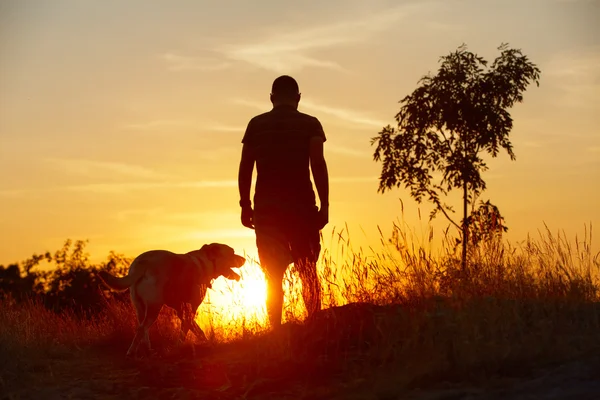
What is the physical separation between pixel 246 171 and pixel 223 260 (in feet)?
7.68

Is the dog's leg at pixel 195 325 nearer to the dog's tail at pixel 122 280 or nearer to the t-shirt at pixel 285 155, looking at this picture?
the dog's tail at pixel 122 280

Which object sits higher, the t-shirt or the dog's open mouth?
the t-shirt

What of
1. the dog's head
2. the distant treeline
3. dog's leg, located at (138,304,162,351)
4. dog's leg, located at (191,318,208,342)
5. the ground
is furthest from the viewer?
the distant treeline

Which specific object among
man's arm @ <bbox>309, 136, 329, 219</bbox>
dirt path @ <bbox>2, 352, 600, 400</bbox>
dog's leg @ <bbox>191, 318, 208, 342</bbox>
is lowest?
dirt path @ <bbox>2, 352, 600, 400</bbox>

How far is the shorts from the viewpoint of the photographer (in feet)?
26.1

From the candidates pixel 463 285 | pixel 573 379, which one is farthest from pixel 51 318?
pixel 573 379

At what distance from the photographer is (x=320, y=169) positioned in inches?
313

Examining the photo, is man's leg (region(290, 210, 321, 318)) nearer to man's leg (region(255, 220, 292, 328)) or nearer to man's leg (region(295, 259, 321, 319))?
man's leg (region(295, 259, 321, 319))

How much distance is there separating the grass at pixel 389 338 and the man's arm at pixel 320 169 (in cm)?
101

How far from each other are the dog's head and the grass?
1.89 feet

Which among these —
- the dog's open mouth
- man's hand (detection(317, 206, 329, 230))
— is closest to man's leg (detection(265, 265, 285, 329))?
man's hand (detection(317, 206, 329, 230))

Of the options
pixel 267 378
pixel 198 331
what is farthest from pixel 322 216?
pixel 198 331

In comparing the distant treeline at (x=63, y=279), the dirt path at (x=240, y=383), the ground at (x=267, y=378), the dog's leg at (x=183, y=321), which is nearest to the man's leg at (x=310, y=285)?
the ground at (x=267, y=378)

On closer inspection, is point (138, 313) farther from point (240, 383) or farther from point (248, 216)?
point (240, 383)
